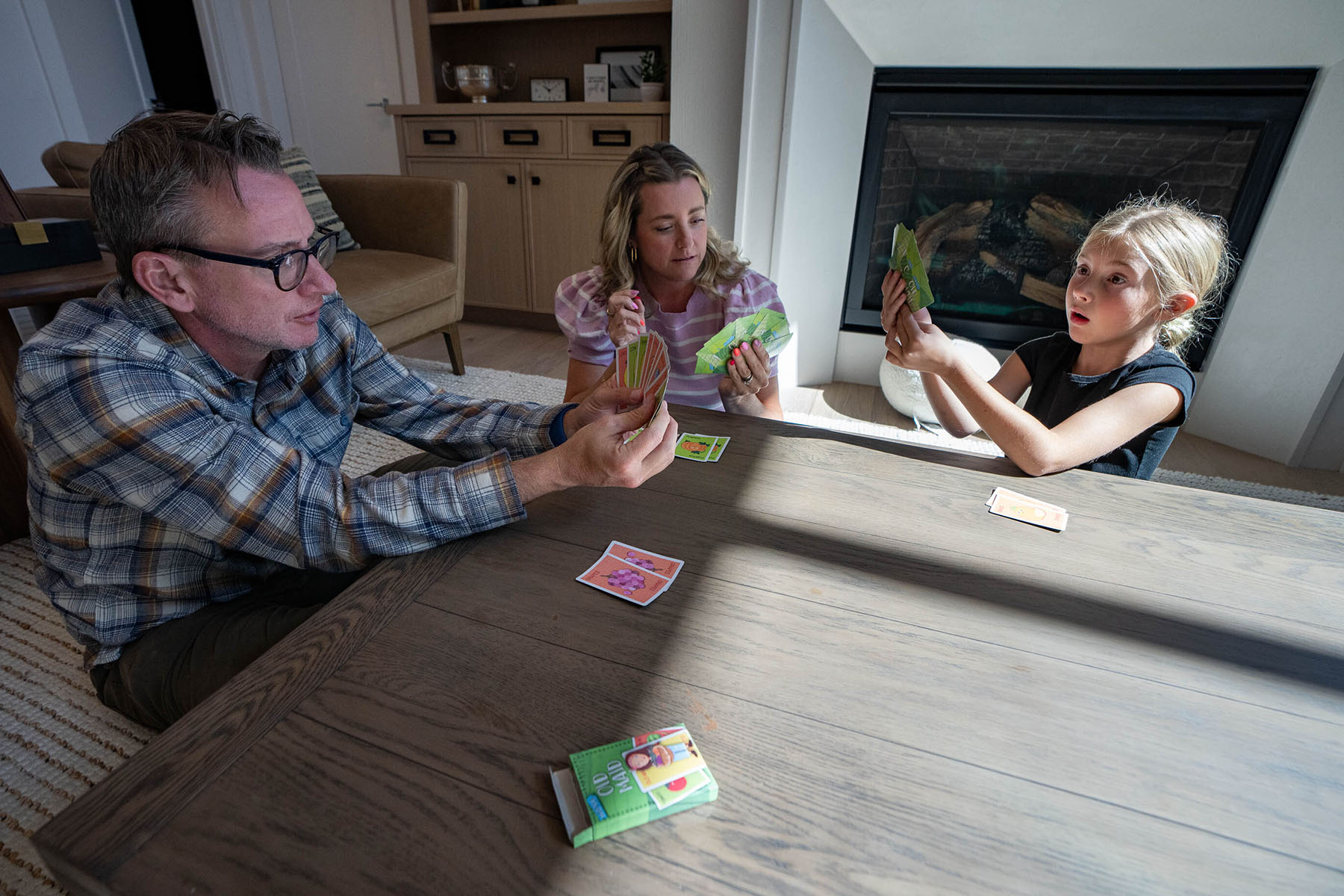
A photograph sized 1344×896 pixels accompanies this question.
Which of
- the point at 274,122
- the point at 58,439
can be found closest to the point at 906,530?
the point at 58,439

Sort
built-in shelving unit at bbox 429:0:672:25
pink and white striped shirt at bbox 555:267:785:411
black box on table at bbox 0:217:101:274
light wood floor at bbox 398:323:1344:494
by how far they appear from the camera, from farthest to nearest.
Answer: built-in shelving unit at bbox 429:0:672:25, light wood floor at bbox 398:323:1344:494, black box on table at bbox 0:217:101:274, pink and white striped shirt at bbox 555:267:785:411

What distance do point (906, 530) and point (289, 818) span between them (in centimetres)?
85

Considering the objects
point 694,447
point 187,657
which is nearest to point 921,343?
point 694,447

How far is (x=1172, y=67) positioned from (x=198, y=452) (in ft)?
10.6

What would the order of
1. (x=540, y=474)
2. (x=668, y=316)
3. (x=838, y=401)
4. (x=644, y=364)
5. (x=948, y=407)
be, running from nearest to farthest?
(x=540, y=474) → (x=644, y=364) → (x=948, y=407) → (x=668, y=316) → (x=838, y=401)

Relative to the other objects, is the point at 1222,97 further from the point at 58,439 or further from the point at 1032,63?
the point at 58,439

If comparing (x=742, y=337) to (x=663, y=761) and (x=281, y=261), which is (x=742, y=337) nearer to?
(x=281, y=261)

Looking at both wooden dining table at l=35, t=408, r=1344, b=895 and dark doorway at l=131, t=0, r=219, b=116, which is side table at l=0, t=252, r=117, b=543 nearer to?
wooden dining table at l=35, t=408, r=1344, b=895

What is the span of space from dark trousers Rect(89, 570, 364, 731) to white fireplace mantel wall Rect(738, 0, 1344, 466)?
2461mm

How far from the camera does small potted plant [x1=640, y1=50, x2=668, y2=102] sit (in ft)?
10.8

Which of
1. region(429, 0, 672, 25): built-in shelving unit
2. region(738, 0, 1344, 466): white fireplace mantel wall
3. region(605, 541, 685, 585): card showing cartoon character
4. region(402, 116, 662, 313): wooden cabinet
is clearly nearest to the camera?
region(605, 541, 685, 585): card showing cartoon character

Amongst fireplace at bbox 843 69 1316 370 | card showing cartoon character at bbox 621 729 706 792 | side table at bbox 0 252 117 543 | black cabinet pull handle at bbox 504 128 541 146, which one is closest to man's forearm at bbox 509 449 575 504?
card showing cartoon character at bbox 621 729 706 792

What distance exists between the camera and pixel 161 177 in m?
0.94

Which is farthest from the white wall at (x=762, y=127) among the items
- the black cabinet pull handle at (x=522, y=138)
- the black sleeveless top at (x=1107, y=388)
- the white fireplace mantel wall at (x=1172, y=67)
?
the black sleeveless top at (x=1107, y=388)
